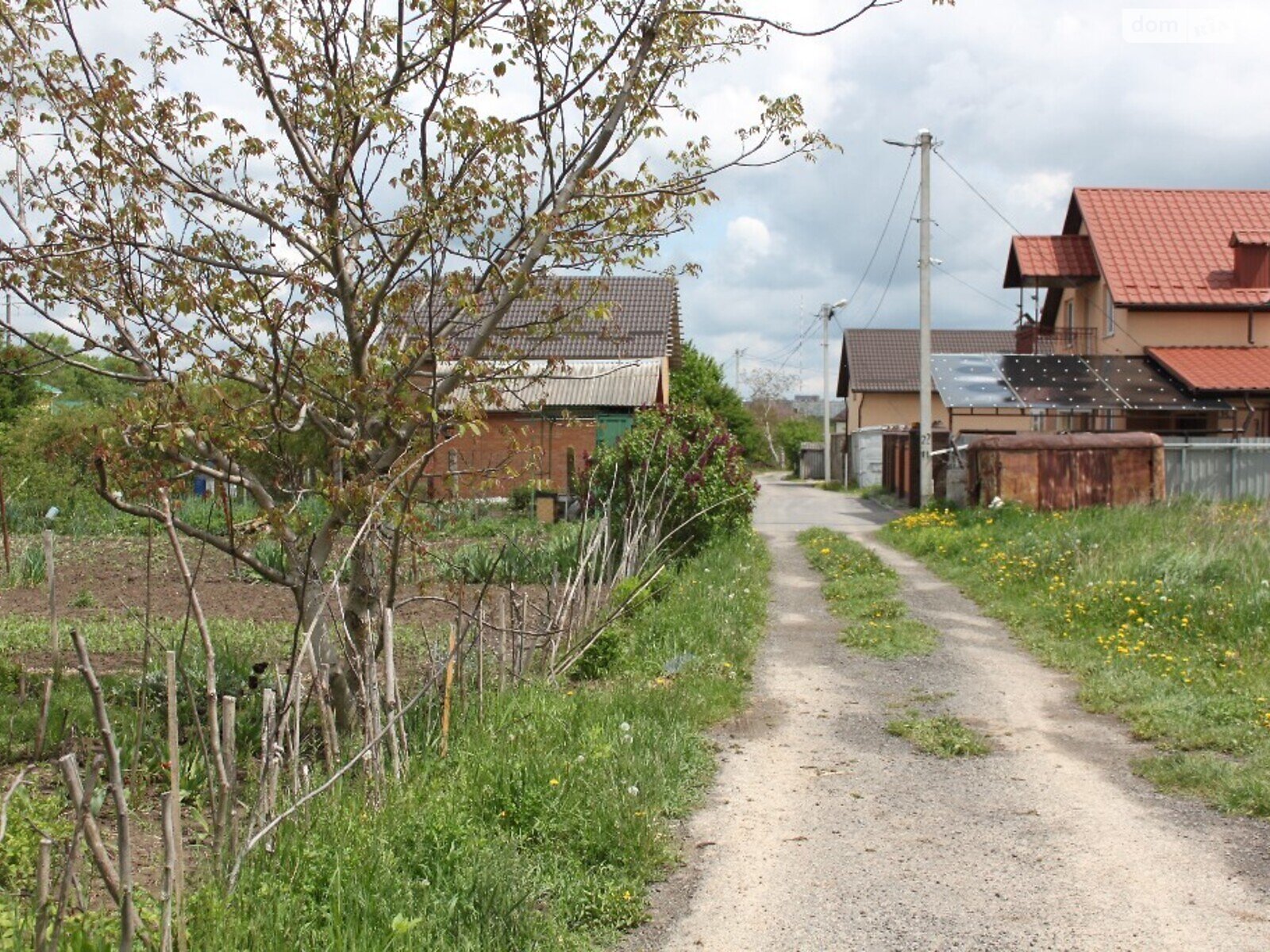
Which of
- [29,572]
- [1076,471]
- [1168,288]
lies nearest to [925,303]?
[1076,471]

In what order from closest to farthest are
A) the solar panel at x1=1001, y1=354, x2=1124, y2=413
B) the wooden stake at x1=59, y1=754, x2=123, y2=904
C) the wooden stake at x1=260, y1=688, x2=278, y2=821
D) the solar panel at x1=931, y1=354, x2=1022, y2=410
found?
the wooden stake at x1=59, y1=754, x2=123, y2=904 → the wooden stake at x1=260, y1=688, x2=278, y2=821 → the solar panel at x1=931, y1=354, x2=1022, y2=410 → the solar panel at x1=1001, y1=354, x2=1124, y2=413

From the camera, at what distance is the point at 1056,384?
27.8 m

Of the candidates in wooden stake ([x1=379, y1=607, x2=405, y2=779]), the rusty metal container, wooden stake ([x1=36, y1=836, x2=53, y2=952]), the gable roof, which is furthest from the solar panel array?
wooden stake ([x1=36, y1=836, x2=53, y2=952])

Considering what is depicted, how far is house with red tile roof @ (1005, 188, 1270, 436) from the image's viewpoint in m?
29.7

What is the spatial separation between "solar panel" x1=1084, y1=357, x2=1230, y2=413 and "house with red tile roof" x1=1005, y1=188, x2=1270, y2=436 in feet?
0.86

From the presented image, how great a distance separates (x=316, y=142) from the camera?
617 centimetres

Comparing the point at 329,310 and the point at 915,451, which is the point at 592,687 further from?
the point at 915,451

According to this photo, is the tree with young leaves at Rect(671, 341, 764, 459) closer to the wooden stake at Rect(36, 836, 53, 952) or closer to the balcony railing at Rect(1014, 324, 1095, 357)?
the balcony railing at Rect(1014, 324, 1095, 357)

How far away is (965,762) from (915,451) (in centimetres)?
2007

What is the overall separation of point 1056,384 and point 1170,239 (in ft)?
26.4

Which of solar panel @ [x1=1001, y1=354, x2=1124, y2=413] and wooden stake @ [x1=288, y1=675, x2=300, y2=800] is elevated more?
solar panel @ [x1=1001, y1=354, x2=1124, y2=413]

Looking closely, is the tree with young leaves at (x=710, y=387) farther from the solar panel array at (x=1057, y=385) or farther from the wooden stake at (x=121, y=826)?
the wooden stake at (x=121, y=826)

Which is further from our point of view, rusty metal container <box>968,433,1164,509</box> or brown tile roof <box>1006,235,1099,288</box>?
brown tile roof <box>1006,235,1099,288</box>

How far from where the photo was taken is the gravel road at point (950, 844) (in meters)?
4.59
